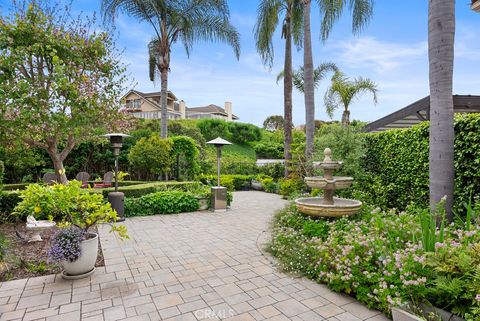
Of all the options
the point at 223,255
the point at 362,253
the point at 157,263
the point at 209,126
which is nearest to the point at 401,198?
the point at 362,253

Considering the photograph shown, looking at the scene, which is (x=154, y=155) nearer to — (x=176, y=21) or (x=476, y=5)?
(x=176, y=21)

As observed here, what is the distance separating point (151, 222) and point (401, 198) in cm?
561

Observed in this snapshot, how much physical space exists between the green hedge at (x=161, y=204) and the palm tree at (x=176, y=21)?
4.55 m

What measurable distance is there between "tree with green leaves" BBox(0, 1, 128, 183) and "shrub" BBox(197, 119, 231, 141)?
563 inches

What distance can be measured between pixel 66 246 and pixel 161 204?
4408 millimetres

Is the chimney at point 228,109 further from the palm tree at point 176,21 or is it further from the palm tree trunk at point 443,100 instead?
the palm tree trunk at point 443,100

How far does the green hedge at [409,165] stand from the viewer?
12.9ft

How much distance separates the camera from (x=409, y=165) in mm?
5273

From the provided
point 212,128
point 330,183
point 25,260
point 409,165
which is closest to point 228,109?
point 212,128

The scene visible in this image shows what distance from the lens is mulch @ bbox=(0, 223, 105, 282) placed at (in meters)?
3.73

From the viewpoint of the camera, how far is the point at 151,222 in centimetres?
685

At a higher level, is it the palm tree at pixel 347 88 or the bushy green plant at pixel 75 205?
the palm tree at pixel 347 88

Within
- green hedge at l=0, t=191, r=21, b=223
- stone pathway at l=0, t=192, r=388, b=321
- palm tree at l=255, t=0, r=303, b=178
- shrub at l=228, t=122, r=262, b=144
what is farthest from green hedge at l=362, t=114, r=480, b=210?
shrub at l=228, t=122, r=262, b=144

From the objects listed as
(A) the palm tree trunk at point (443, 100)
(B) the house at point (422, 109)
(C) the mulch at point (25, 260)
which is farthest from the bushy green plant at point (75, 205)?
(B) the house at point (422, 109)
